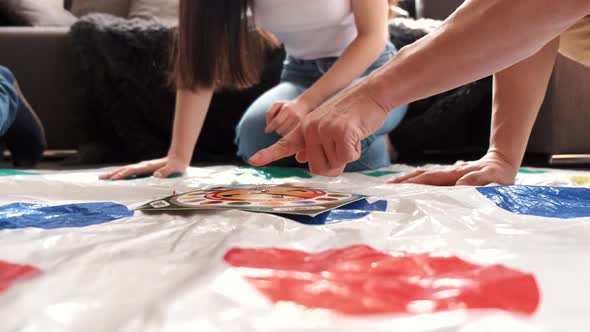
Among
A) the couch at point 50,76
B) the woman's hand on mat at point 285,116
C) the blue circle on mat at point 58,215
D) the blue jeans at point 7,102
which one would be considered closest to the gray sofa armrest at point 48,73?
the couch at point 50,76

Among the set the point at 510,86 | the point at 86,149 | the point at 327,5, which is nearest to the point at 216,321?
the point at 510,86

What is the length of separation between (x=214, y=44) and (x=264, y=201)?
594 millimetres

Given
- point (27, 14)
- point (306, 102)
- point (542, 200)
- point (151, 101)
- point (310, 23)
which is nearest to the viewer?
point (542, 200)

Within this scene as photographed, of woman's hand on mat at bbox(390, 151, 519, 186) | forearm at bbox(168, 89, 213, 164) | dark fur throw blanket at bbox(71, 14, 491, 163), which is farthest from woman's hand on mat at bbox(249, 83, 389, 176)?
dark fur throw blanket at bbox(71, 14, 491, 163)

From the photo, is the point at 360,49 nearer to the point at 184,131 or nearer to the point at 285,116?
the point at 285,116

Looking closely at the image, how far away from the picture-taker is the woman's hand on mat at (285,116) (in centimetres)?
88

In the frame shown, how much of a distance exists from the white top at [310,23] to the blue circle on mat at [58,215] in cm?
70

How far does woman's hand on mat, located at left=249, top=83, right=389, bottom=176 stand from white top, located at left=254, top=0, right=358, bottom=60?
2.18ft

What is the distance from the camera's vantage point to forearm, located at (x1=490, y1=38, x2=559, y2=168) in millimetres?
769

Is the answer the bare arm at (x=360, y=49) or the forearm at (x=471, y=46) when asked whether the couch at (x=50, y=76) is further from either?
the forearm at (x=471, y=46)

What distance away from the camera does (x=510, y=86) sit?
78cm

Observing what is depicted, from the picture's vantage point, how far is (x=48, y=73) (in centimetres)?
168

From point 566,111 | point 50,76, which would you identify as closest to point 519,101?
point 566,111

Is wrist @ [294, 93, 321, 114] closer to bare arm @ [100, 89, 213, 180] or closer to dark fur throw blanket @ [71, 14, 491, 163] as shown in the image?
bare arm @ [100, 89, 213, 180]
